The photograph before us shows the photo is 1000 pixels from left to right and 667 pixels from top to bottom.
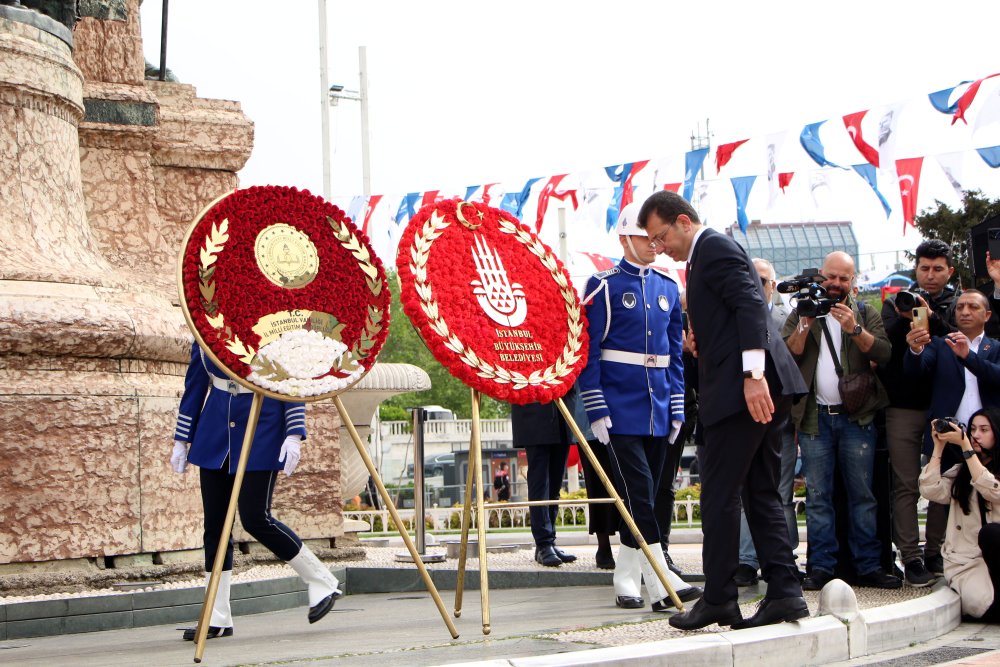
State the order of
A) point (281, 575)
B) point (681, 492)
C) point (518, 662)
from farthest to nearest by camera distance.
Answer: point (681, 492) < point (281, 575) < point (518, 662)

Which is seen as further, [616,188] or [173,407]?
[616,188]

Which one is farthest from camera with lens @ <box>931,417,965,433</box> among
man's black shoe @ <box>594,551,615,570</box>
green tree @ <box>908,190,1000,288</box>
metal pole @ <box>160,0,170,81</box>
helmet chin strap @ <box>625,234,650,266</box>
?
green tree @ <box>908,190,1000,288</box>

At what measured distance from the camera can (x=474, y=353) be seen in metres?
5.90

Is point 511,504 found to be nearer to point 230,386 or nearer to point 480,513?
point 480,513

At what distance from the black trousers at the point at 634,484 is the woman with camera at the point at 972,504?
172 centimetres

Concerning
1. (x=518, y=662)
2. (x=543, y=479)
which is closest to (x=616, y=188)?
(x=543, y=479)

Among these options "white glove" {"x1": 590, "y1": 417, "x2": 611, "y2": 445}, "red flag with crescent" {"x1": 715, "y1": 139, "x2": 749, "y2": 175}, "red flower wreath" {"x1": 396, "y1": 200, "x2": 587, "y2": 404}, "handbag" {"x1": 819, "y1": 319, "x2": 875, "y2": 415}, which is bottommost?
"white glove" {"x1": 590, "y1": 417, "x2": 611, "y2": 445}

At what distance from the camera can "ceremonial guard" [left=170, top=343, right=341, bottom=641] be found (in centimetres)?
595

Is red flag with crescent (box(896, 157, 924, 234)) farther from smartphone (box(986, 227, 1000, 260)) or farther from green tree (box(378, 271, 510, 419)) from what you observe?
green tree (box(378, 271, 510, 419))

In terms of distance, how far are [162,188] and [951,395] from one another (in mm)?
5769

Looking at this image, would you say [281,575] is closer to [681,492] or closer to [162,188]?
[162,188]

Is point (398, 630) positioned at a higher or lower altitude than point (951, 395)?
lower

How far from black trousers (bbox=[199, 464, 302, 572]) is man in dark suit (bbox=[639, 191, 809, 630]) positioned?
193cm

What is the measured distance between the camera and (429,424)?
51125 millimetres
